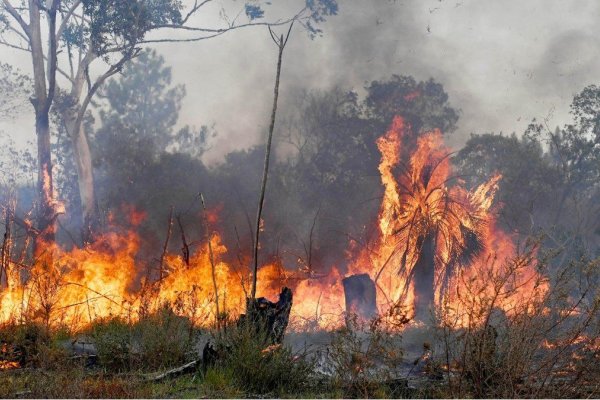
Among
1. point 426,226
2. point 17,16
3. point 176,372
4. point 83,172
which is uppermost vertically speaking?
point 17,16

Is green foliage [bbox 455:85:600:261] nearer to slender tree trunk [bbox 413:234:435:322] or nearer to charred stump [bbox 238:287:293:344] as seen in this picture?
slender tree trunk [bbox 413:234:435:322]

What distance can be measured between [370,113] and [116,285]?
712 inches

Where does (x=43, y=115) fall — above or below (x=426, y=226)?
above

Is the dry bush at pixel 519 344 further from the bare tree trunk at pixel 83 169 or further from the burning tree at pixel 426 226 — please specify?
the bare tree trunk at pixel 83 169

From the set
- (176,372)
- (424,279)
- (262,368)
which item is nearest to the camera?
(262,368)

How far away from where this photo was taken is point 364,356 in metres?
7.46

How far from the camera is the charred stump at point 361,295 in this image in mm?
16562

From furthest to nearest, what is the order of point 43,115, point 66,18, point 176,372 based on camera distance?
point 66,18 → point 43,115 → point 176,372

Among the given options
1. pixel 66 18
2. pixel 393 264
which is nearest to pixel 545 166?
pixel 393 264

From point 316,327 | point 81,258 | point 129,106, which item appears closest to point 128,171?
point 129,106

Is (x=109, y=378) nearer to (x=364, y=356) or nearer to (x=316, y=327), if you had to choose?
(x=364, y=356)

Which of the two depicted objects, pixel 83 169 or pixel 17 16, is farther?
pixel 83 169

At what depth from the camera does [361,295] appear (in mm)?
16656

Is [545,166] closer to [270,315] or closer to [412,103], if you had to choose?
[412,103]
